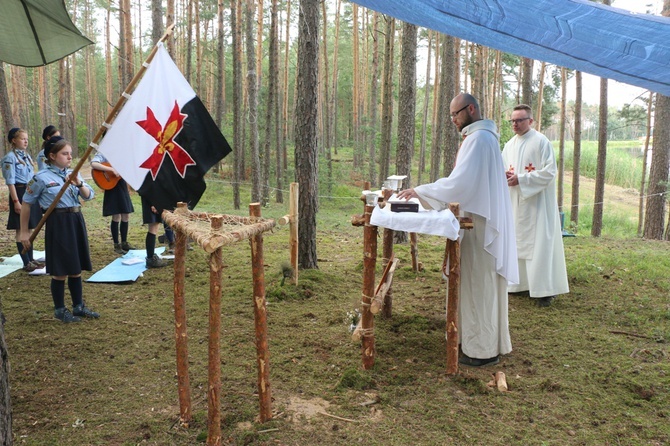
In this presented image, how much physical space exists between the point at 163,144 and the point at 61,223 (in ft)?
5.36

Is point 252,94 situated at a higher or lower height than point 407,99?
higher

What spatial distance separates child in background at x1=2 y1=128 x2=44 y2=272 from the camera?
6.21 metres

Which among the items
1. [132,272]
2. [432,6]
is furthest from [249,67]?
[432,6]

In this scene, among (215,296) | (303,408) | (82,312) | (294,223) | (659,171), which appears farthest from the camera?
(659,171)

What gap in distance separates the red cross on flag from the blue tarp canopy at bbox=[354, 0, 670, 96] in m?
1.77

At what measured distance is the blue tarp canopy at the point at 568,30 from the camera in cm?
347

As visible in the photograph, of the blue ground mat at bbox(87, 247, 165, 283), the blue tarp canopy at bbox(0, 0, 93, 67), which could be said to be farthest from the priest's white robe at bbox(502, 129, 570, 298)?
the blue ground mat at bbox(87, 247, 165, 283)

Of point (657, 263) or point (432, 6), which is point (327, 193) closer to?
point (657, 263)

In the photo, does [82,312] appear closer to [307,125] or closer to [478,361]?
[307,125]

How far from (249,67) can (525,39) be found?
30.2 ft

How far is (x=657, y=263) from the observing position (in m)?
7.38

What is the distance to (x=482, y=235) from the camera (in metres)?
4.02

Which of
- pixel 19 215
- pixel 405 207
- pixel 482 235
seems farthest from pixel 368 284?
pixel 19 215

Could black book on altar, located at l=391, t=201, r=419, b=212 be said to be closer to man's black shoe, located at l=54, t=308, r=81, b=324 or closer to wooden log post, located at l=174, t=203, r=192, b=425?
wooden log post, located at l=174, t=203, r=192, b=425
